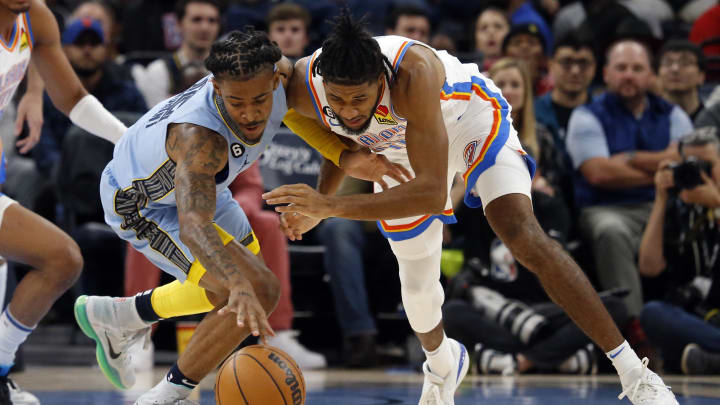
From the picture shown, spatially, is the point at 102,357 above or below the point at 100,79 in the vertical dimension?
below

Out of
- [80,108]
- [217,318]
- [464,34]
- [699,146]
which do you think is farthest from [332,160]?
[464,34]

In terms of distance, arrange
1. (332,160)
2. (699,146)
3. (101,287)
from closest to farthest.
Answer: (332,160) → (699,146) → (101,287)

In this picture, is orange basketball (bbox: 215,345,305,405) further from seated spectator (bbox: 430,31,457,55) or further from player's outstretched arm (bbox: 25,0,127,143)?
seated spectator (bbox: 430,31,457,55)

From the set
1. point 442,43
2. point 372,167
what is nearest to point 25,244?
point 372,167

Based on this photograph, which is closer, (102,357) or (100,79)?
(102,357)

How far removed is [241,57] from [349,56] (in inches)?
14.8

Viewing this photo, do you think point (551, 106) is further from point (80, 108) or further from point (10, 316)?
point (10, 316)

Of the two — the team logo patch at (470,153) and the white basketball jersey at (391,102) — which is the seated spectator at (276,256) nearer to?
the white basketball jersey at (391,102)

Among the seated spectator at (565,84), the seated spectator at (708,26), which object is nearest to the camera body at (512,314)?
the seated spectator at (565,84)

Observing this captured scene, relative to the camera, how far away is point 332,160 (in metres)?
3.87

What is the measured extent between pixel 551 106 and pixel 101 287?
3.45m

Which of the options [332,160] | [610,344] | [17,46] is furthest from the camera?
[17,46]

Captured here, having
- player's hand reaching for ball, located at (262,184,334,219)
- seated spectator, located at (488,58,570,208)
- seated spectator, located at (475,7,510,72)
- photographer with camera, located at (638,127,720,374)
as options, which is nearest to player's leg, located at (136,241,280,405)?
player's hand reaching for ball, located at (262,184,334,219)

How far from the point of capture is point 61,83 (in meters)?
4.38
